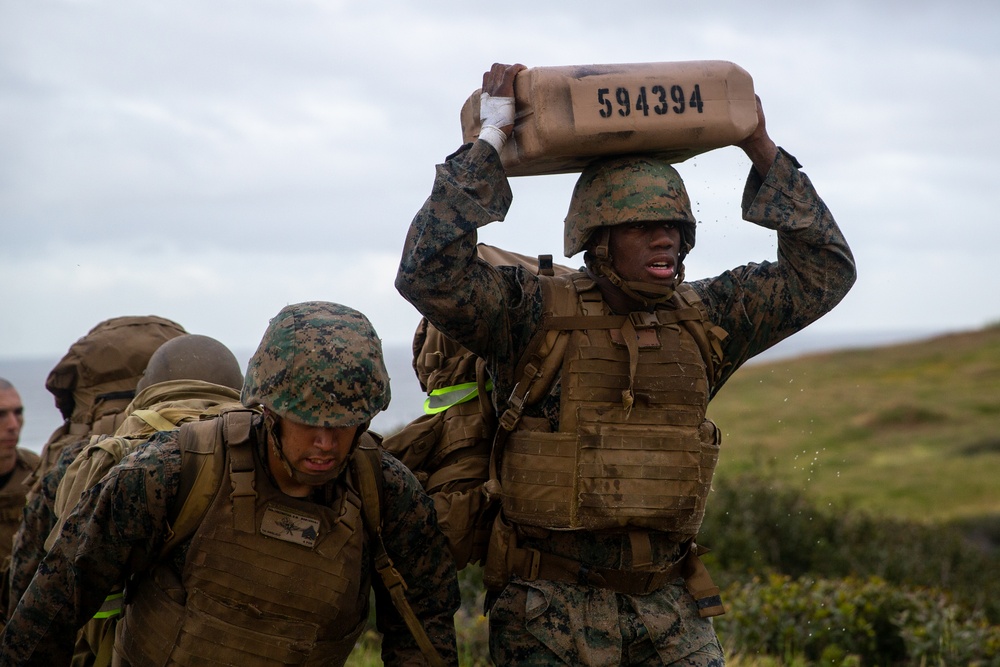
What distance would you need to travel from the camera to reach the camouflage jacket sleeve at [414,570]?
169 inches

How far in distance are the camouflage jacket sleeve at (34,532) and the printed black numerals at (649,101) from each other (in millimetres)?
2604

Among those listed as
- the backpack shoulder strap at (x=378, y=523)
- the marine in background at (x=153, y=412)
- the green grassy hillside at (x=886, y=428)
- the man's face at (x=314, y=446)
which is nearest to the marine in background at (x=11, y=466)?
the marine in background at (x=153, y=412)

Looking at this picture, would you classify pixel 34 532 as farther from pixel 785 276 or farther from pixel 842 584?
pixel 842 584

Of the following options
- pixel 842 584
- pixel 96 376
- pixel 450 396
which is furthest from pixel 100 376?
pixel 842 584

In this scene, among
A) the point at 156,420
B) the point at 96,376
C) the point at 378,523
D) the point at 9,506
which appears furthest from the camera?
the point at 9,506

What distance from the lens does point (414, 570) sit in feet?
14.3

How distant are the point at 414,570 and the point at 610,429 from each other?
2.90 ft

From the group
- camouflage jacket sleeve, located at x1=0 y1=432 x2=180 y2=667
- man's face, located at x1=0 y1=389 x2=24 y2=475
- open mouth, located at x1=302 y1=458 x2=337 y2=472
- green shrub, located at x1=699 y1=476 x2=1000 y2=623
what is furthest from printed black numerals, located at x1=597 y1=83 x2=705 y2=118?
green shrub, located at x1=699 y1=476 x2=1000 y2=623

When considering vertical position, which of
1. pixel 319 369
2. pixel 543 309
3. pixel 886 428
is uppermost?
pixel 543 309

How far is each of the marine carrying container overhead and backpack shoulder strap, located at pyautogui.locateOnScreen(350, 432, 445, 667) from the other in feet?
4.15

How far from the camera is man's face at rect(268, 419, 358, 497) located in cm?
393

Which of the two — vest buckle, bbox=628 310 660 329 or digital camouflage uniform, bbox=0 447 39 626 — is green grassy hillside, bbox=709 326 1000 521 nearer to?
digital camouflage uniform, bbox=0 447 39 626

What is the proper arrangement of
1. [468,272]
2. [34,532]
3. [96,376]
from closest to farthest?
[468,272] < [34,532] < [96,376]

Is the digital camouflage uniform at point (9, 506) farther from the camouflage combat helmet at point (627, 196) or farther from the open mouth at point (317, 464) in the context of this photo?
the camouflage combat helmet at point (627, 196)
